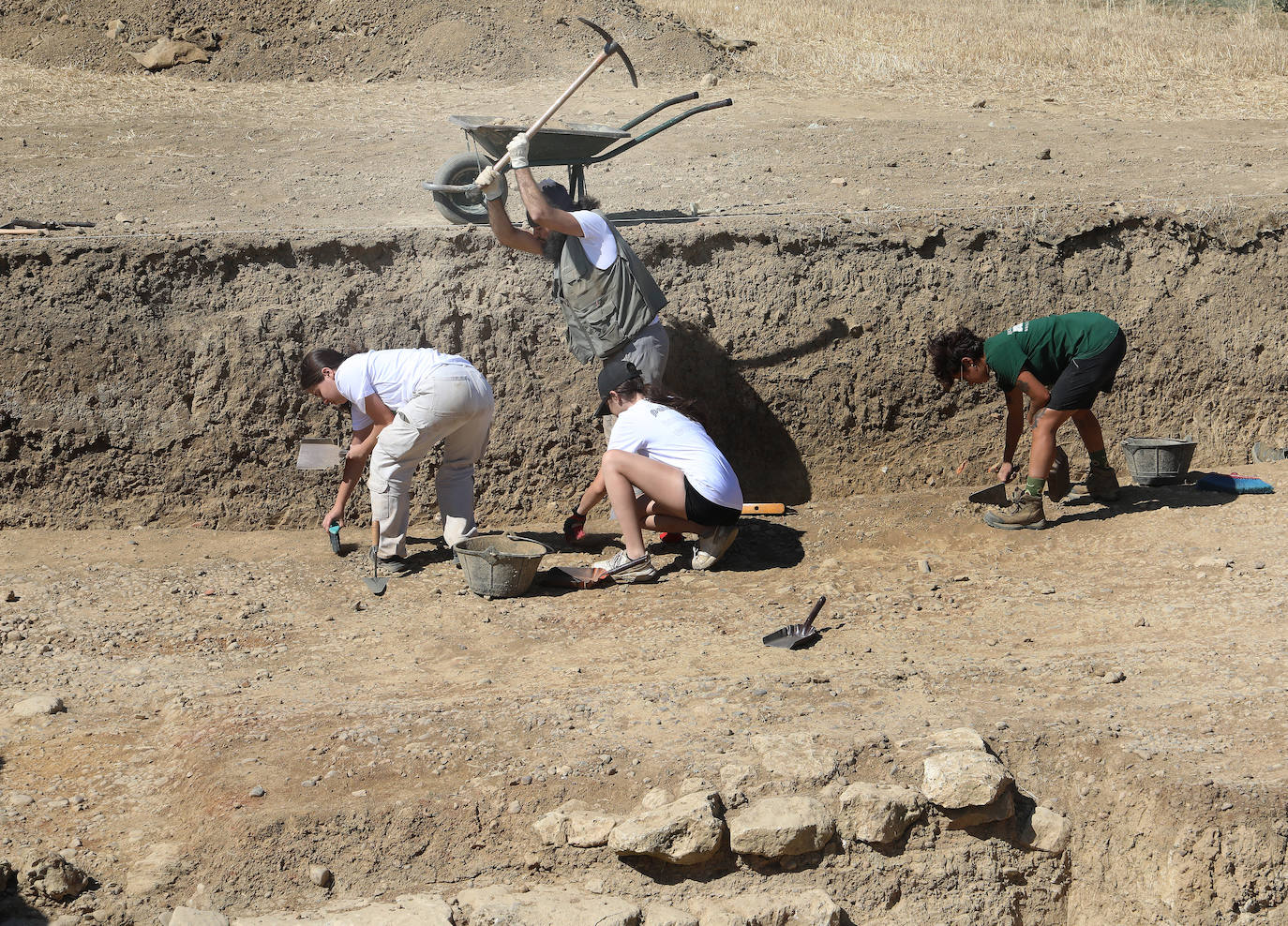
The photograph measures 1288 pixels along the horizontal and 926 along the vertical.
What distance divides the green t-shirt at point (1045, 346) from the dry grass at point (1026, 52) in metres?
5.12

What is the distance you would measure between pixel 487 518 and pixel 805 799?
2.98 m

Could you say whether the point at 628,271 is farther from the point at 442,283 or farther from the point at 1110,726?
the point at 1110,726

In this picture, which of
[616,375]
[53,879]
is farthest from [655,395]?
[53,879]

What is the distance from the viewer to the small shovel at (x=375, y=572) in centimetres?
515

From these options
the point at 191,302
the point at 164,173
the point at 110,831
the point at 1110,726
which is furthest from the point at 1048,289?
the point at 164,173

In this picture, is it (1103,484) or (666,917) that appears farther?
(1103,484)

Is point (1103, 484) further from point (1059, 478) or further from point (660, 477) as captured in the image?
point (660, 477)

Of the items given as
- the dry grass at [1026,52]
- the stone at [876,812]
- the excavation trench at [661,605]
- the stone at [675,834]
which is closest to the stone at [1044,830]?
the excavation trench at [661,605]

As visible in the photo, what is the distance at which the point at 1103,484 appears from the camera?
5.96m

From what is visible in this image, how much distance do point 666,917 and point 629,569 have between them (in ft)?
6.38

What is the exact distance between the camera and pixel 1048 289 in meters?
6.45

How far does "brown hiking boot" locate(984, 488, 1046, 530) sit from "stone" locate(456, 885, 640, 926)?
309cm

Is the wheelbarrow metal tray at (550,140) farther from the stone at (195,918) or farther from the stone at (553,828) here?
the stone at (195,918)

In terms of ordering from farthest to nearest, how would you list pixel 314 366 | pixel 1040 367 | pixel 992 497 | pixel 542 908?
pixel 992 497
pixel 1040 367
pixel 314 366
pixel 542 908
